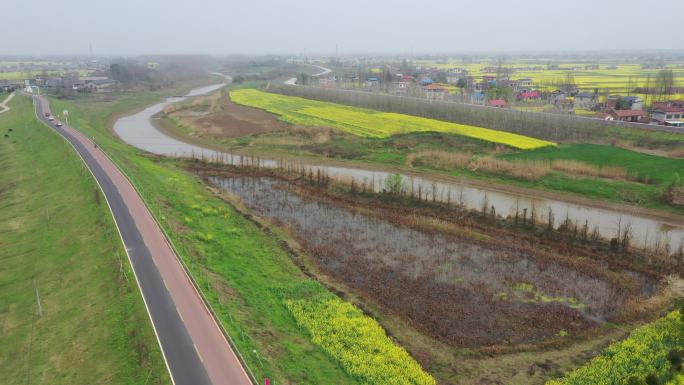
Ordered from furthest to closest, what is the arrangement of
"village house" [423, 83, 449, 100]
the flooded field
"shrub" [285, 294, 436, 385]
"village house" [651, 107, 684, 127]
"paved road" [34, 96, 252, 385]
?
"village house" [423, 83, 449, 100] → "village house" [651, 107, 684, 127] → the flooded field → "shrub" [285, 294, 436, 385] → "paved road" [34, 96, 252, 385]

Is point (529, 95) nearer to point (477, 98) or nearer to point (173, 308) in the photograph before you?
point (477, 98)

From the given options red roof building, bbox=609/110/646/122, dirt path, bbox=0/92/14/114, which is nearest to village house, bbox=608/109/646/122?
red roof building, bbox=609/110/646/122

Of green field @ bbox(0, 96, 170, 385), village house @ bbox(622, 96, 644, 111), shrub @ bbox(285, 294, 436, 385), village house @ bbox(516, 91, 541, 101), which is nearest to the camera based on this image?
green field @ bbox(0, 96, 170, 385)

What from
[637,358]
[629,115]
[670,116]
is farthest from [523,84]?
[637,358]

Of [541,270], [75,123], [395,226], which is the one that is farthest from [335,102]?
[541,270]

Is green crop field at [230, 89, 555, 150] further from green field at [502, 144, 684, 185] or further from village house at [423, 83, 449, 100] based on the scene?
village house at [423, 83, 449, 100]
